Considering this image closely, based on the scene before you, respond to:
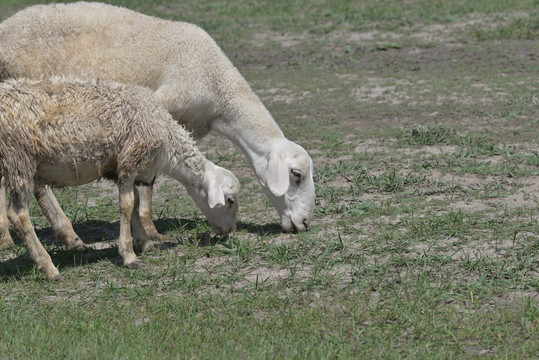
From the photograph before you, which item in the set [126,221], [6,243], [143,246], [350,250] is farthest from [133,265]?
[350,250]

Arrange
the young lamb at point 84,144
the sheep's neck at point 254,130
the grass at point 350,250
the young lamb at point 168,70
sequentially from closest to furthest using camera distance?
the grass at point 350,250
the young lamb at point 84,144
the young lamb at point 168,70
the sheep's neck at point 254,130

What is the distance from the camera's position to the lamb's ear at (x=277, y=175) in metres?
7.36

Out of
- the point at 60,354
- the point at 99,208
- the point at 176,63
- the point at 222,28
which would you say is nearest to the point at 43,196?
the point at 99,208

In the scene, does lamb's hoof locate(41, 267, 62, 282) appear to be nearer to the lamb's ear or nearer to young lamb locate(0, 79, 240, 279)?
young lamb locate(0, 79, 240, 279)

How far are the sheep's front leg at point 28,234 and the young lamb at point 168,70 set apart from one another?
1.35 metres

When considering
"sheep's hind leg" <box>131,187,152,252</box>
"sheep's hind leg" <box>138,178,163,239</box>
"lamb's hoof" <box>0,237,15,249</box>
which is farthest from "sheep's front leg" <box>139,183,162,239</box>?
"lamb's hoof" <box>0,237,15,249</box>

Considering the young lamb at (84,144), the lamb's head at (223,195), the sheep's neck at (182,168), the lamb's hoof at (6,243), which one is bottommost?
the lamb's hoof at (6,243)

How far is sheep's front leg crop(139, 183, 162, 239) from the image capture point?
7.54 meters

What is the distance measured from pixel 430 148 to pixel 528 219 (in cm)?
268

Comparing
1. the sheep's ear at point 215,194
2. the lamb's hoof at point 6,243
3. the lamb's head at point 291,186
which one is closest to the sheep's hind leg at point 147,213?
the sheep's ear at point 215,194

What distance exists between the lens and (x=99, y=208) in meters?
8.49

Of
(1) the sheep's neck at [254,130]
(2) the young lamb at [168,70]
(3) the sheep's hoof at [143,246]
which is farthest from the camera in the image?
(1) the sheep's neck at [254,130]

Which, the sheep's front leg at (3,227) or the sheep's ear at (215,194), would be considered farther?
the sheep's front leg at (3,227)

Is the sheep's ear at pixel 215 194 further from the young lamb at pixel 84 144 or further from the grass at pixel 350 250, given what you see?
the grass at pixel 350 250
